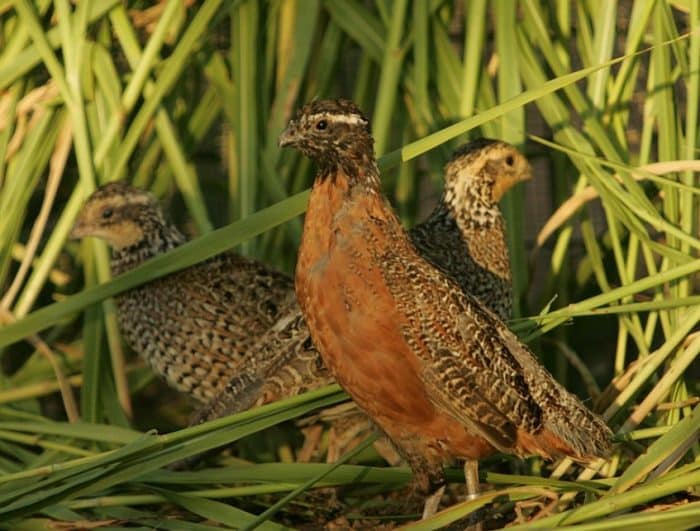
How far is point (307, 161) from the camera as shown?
6.77m

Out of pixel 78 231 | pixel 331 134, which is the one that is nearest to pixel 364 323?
pixel 331 134

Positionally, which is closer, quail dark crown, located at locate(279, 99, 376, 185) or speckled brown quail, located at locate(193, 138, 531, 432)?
quail dark crown, located at locate(279, 99, 376, 185)

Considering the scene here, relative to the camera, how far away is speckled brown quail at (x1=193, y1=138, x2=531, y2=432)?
18.6 ft

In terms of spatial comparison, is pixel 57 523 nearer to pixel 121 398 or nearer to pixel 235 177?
pixel 121 398

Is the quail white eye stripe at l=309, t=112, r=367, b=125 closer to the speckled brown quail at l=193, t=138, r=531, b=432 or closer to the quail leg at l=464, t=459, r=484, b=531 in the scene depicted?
the speckled brown quail at l=193, t=138, r=531, b=432

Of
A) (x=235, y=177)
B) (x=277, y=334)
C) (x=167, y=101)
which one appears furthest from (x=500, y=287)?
(x=167, y=101)

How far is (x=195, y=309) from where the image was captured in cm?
628

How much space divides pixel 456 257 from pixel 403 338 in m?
1.25

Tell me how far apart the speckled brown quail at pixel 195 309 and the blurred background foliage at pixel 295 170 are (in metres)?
0.10

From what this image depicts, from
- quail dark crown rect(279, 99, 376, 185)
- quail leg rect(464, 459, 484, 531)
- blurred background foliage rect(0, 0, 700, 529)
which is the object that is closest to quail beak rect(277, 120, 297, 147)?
quail dark crown rect(279, 99, 376, 185)

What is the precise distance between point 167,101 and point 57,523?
2222mm

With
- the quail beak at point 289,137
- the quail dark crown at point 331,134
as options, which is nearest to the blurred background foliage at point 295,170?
the quail dark crown at point 331,134

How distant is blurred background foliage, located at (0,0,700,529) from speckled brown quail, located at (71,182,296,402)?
0.33 ft

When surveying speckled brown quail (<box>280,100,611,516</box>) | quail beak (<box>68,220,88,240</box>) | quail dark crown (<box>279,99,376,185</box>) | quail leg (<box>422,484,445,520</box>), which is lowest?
quail leg (<box>422,484,445,520</box>)
